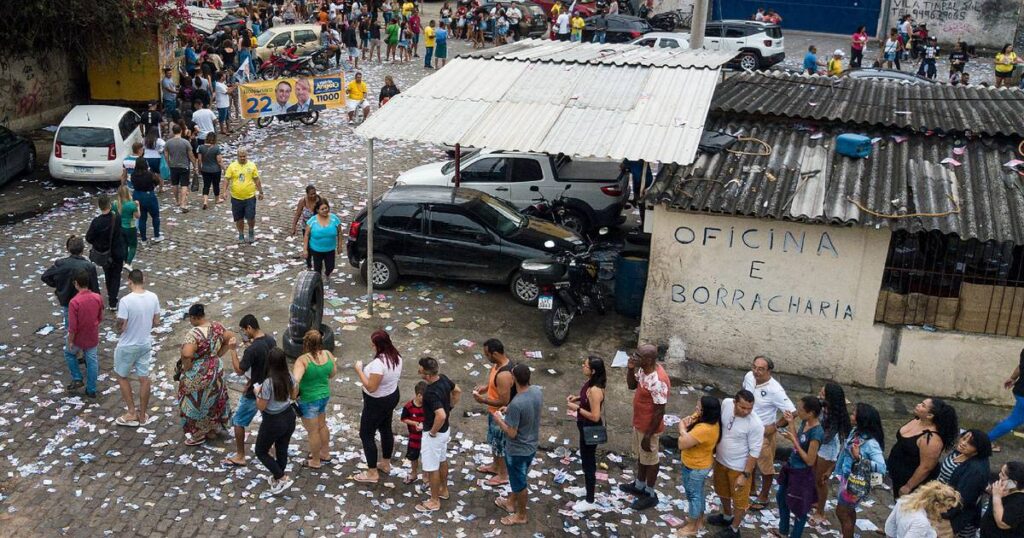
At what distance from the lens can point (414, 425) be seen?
859 cm

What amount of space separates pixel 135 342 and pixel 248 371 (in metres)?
1.56

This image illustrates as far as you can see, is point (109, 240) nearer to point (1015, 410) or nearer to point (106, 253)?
point (106, 253)

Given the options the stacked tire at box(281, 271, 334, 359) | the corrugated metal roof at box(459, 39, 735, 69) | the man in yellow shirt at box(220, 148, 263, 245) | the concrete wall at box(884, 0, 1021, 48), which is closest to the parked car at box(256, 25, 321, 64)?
the man in yellow shirt at box(220, 148, 263, 245)

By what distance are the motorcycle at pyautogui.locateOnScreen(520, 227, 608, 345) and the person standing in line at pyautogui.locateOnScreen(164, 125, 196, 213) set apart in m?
6.97

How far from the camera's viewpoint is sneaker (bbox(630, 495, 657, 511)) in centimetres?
862

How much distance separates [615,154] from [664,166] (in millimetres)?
764

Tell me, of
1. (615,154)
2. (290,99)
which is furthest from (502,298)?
(290,99)

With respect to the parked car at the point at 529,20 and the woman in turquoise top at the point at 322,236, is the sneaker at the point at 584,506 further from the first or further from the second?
the parked car at the point at 529,20

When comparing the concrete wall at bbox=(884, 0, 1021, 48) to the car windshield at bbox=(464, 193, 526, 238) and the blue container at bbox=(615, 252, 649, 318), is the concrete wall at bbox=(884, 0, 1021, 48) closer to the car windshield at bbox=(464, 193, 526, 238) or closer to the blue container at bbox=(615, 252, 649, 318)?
the car windshield at bbox=(464, 193, 526, 238)

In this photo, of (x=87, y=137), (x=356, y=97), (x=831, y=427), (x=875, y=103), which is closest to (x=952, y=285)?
(x=875, y=103)

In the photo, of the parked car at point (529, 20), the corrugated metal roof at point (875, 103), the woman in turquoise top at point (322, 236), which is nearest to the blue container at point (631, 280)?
the corrugated metal roof at point (875, 103)

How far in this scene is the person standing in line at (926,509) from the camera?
6.52 metres

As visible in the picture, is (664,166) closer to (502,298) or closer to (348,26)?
(502,298)

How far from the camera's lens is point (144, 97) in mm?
23203
